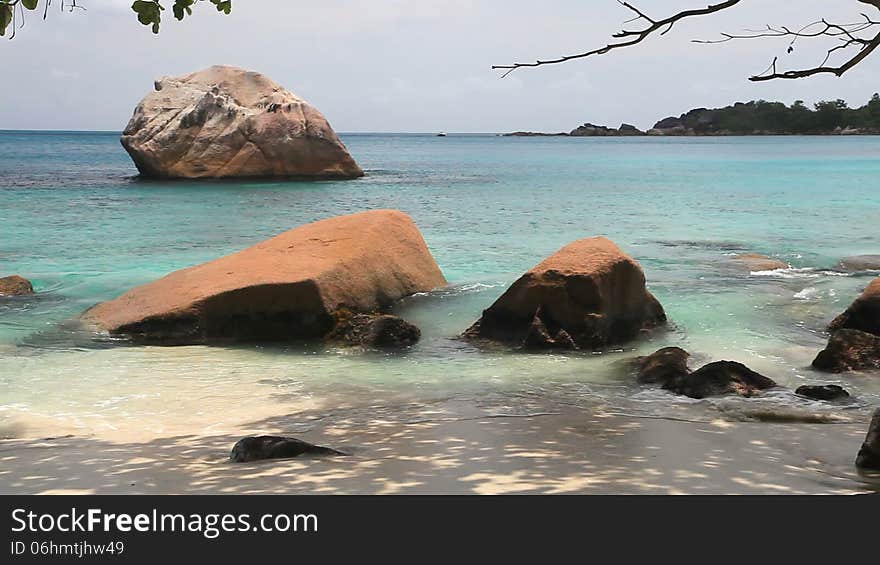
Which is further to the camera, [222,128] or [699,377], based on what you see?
[222,128]

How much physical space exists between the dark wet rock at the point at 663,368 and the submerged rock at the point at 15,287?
909 centimetres

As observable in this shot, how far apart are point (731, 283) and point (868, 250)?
6.59m

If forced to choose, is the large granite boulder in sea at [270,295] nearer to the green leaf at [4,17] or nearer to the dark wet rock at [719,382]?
the dark wet rock at [719,382]

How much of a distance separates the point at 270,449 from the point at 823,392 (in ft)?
15.9

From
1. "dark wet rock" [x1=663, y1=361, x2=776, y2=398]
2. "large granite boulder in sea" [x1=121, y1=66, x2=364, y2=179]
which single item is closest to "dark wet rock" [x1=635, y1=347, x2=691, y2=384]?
"dark wet rock" [x1=663, y1=361, x2=776, y2=398]

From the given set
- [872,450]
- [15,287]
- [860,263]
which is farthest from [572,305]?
[860,263]

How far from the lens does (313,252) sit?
1143cm

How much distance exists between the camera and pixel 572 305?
33.7 ft

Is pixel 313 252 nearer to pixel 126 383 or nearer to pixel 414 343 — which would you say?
pixel 414 343

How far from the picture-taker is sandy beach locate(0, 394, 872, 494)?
5.27m

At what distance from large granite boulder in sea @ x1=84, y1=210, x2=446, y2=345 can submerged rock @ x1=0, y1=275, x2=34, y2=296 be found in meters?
2.26

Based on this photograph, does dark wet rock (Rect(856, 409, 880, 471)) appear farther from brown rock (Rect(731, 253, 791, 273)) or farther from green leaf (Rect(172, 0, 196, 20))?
brown rock (Rect(731, 253, 791, 273))

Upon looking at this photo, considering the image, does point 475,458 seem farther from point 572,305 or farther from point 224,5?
point 572,305

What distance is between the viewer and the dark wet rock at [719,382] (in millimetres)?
8141
